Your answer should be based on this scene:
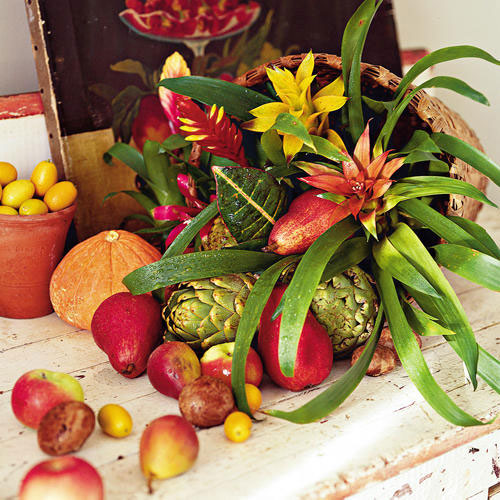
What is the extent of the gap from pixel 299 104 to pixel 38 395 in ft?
1.87

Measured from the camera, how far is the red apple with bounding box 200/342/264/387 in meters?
0.77

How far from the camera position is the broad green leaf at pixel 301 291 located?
2.23ft

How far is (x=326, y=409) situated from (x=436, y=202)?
44cm

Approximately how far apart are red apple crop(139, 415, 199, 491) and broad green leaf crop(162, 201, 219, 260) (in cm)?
A: 31

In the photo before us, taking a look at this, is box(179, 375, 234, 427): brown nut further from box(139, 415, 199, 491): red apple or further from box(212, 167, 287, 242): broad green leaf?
box(212, 167, 287, 242): broad green leaf

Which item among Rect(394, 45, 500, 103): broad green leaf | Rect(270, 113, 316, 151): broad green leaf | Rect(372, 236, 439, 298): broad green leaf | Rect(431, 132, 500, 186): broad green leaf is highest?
Rect(394, 45, 500, 103): broad green leaf

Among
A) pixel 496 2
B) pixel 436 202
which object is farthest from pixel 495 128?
pixel 436 202

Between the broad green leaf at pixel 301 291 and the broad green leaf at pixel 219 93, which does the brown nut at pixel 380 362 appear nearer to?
the broad green leaf at pixel 301 291

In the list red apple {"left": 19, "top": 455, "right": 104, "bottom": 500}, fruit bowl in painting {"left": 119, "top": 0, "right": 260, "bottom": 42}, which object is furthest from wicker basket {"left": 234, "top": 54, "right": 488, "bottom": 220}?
red apple {"left": 19, "top": 455, "right": 104, "bottom": 500}

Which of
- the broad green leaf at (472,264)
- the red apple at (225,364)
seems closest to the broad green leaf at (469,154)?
the broad green leaf at (472,264)

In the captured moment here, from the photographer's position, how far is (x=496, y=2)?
1563mm

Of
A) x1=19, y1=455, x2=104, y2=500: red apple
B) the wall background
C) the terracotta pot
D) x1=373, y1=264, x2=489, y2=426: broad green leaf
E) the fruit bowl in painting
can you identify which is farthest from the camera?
the wall background

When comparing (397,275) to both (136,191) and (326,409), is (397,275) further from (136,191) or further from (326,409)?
(136,191)

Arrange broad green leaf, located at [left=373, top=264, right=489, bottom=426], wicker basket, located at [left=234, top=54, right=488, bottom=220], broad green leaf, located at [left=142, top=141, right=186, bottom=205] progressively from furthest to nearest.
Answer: broad green leaf, located at [left=142, top=141, right=186, bottom=205] < wicker basket, located at [left=234, top=54, right=488, bottom=220] < broad green leaf, located at [left=373, top=264, right=489, bottom=426]
